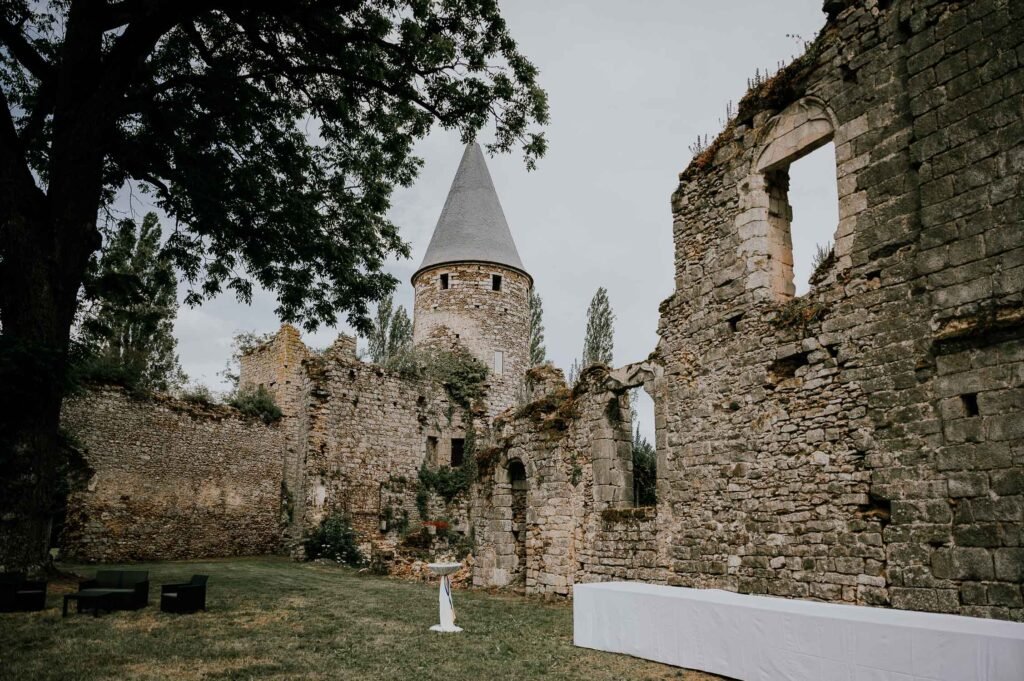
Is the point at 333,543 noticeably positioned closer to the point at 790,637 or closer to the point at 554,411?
the point at 554,411

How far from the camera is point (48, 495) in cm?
952

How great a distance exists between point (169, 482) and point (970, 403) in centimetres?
1847

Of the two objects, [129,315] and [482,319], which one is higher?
[482,319]

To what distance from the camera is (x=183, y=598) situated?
8.54m

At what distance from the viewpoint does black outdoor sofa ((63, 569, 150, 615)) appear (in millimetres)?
8016

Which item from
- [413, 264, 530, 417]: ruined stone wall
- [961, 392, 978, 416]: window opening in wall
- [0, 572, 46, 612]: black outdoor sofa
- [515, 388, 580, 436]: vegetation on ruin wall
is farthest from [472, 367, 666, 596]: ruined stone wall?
[413, 264, 530, 417]: ruined stone wall

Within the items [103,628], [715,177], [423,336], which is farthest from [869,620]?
[423,336]

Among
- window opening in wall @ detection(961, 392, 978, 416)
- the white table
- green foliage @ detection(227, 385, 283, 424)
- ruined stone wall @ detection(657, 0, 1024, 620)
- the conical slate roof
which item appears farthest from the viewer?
the conical slate roof

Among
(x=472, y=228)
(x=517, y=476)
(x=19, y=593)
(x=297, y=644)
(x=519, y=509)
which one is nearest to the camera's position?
(x=297, y=644)

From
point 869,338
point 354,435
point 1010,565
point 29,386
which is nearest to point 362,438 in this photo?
point 354,435

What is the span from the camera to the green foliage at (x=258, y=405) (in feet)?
68.5

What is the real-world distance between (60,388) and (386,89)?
686 cm

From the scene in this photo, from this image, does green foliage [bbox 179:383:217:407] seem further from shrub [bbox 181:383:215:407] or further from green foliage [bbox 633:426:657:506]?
green foliage [bbox 633:426:657:506]

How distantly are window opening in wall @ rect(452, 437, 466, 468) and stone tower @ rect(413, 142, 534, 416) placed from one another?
1.40 m
